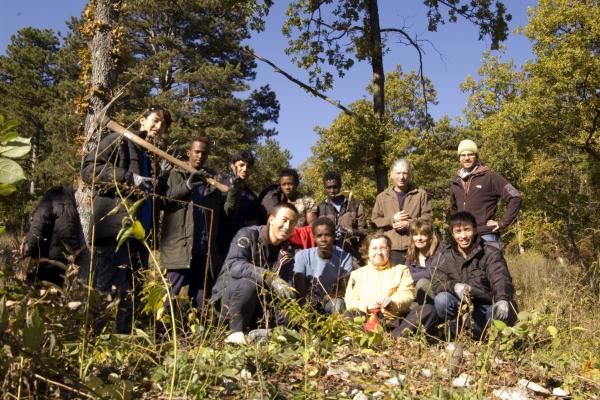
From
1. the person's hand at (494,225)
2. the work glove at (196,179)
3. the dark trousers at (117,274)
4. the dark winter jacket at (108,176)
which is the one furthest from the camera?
the person's hand at (494,225)

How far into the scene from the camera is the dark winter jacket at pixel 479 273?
4.34 metres

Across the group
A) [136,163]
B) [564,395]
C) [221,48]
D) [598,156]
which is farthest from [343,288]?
[221,48]

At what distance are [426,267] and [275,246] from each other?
65.4 inches

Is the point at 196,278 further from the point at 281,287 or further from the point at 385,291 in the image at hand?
the point at 281,287

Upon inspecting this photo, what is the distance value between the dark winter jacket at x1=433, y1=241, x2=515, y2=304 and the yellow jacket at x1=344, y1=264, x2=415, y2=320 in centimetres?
27

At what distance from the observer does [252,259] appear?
4121mm

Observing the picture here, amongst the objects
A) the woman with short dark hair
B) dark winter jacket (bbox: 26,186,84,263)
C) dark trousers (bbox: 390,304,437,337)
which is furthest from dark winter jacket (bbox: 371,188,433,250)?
dark winter jacket (bbox: 26,186,84,263)

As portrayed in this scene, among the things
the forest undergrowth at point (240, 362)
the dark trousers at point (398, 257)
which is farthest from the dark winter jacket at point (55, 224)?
the dark trousers at point (398, 257)

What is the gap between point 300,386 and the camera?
226 cm

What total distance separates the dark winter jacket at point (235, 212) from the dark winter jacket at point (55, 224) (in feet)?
4.55

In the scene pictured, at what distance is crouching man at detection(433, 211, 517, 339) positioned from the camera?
428cm

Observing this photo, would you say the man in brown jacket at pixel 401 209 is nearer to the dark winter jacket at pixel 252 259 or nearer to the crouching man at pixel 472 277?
the crouching man at pixel 472 277

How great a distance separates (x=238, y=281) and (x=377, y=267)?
1.37 meters

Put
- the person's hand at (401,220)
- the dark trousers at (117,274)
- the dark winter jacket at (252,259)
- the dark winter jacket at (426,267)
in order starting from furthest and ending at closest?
the person's hand at (401,220), the dark winter jacket at (426,267), the dark winter jacket at (252,259), the dark trousers at (117,274)
